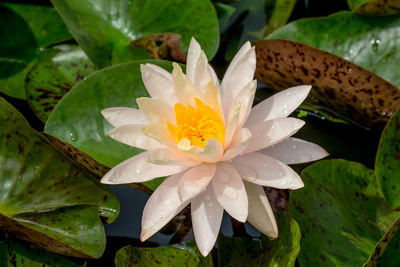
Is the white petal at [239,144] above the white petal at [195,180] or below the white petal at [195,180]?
above

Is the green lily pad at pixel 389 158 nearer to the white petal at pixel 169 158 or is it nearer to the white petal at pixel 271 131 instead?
the white petal at pixel 271 131

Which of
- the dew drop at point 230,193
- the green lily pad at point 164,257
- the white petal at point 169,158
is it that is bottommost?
the green lily pad at point 164,257

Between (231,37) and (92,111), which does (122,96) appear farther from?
(231,37)

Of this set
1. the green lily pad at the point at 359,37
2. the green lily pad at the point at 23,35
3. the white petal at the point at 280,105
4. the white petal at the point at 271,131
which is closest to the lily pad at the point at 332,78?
the green lily pad at the point at 359,37

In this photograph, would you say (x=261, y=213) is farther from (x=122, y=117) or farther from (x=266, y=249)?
(x=122, y=117)

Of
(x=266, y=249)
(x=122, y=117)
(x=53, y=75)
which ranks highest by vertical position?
(x=122, y=117)

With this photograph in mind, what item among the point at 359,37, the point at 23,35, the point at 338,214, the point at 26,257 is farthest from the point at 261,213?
the point at 23,35

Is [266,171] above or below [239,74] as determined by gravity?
below
